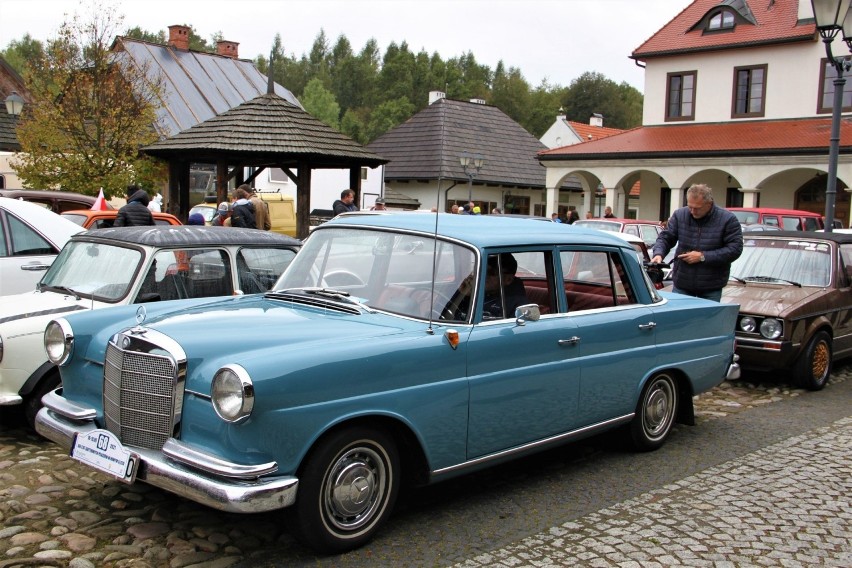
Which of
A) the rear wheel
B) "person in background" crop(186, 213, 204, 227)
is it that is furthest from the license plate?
"person in background" crop(186, 213, 204, 227)

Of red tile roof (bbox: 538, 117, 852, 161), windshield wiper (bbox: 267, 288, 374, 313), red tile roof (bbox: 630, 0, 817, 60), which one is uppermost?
red tile roof (bbox: 630, 0, 817, 60)

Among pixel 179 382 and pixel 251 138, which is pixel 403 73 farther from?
pixel 179 382

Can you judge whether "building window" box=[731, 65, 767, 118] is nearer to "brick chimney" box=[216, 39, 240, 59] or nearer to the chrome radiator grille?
"brick chimney" box=[216, 39, 240, 59]

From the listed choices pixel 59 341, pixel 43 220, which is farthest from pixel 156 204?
pixel 59 341

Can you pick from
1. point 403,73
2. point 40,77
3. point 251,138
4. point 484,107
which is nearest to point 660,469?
point 251,138

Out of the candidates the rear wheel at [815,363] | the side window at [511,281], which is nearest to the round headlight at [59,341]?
the side window at [511,281]

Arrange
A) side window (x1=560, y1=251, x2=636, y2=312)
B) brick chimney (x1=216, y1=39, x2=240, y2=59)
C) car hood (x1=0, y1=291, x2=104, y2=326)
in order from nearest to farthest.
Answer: side window (x1=560, y1=251, x2=636, y2=312), car hood (x1=0, y1=291, x2=104, y2=326), brick chimney (x1=216, y1=39, x2=240, y2=59)

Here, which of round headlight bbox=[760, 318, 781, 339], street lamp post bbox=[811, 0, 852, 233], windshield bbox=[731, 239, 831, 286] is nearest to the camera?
round headlight bbox=[760, 318, 781, 339]

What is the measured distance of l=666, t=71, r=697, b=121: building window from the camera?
33.6 meters

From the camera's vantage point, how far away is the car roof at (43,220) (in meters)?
8.12

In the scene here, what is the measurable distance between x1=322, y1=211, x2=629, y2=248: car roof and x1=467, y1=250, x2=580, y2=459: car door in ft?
0.46

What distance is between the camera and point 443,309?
4.75 m

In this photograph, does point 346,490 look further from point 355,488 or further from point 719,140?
point 719,140

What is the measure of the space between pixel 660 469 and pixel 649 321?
106 centimetres
